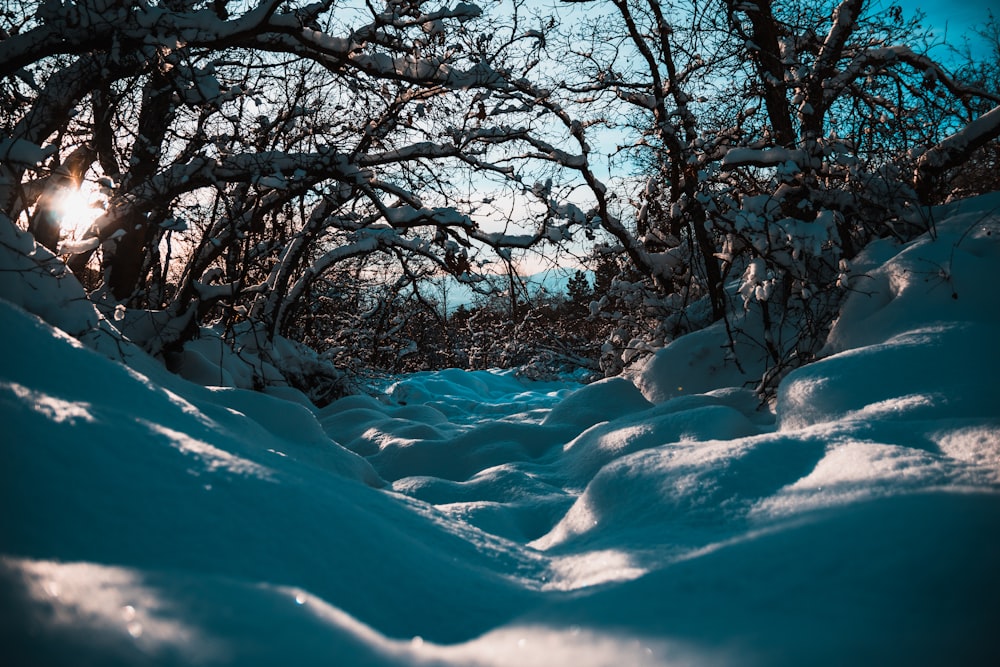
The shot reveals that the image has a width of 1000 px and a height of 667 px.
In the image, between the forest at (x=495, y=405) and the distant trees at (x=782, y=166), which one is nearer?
the forest at (x=495, y=405)

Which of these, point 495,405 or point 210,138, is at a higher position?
point 210,138

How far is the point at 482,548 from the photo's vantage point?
5.04 feet

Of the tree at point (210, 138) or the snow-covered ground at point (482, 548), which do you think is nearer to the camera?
the snow-covered ground at point (482, 548)

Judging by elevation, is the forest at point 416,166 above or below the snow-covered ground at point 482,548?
above

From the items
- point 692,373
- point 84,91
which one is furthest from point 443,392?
point 84,91

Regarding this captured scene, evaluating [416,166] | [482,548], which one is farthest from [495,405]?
[482,548]

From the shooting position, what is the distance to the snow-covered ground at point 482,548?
0.80 m

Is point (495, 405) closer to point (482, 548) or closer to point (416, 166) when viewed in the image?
point (416, 166)

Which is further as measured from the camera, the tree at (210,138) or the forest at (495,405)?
the tree at (210,138)

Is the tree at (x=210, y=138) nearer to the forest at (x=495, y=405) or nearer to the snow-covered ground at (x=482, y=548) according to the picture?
the forest at (x=495, y=405)

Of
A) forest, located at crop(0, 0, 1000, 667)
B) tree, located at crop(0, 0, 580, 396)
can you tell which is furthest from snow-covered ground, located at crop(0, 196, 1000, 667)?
tree, located at crop(0, 0, 580, 396)

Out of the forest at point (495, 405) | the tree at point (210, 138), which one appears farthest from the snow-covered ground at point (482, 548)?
the tree at point (210, 138)

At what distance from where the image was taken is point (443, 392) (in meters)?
8.39

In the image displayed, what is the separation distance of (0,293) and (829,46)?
5.55 meters
